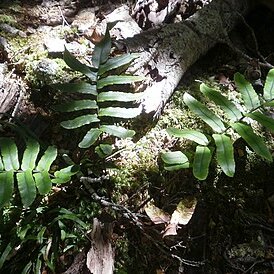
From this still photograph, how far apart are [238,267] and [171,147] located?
87 centimetres

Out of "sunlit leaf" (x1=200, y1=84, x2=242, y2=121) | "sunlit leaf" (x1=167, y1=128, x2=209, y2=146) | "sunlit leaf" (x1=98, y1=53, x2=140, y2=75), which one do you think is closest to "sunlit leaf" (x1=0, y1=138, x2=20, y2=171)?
"sunlit leaf" (x1=98, y1=53, x2=140, y2=75)

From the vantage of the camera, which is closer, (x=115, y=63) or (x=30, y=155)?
(x=30, y=155)

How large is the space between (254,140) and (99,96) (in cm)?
98

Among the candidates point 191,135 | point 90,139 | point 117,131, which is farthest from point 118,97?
point 191,135

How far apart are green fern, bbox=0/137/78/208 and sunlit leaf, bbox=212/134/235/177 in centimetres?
80

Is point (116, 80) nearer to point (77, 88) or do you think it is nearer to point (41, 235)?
point (77, 88)

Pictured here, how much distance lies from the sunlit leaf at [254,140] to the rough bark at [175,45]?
2.23ft

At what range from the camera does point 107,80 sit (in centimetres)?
262

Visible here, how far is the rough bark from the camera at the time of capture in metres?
2.93

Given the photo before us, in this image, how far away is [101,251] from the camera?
2215 mm

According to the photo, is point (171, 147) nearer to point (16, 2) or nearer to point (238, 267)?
point (238, 267)

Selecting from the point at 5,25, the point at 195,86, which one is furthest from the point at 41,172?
the point at 5,25

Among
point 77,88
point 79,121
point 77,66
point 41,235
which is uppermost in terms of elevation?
point 77,66

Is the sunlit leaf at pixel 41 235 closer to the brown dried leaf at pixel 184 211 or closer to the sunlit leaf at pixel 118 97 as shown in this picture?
the brown dried leaf at pixel 184 211
